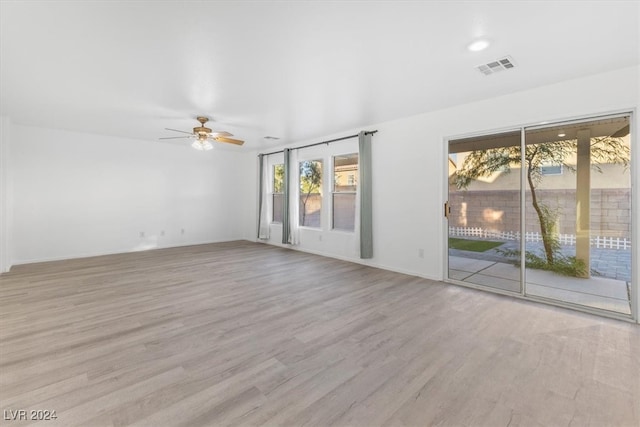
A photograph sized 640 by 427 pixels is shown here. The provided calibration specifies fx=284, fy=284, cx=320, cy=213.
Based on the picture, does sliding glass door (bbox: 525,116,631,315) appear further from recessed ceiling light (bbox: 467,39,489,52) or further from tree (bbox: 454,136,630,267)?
recessed ceiling light (bbox: 467,39,489,52)

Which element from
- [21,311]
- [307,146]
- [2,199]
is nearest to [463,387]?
[21,311]

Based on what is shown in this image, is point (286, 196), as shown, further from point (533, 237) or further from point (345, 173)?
point (533, 237)

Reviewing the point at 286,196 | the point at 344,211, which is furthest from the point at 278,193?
the point at 344,211

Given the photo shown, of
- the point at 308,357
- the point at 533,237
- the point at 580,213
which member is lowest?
the point at 308,357

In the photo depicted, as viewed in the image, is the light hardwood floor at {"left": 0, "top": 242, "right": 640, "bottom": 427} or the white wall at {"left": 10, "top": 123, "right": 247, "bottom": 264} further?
the white wall at {"left": 10, "top": 123, "right": 247, "bottom": 264}

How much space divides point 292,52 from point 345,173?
3.31 m

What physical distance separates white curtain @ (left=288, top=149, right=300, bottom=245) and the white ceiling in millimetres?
2467

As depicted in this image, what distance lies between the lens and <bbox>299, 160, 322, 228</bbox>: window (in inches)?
248

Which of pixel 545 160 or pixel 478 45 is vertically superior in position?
pixel 478 45

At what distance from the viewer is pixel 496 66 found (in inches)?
112

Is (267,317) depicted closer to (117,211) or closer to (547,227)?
(547,227)

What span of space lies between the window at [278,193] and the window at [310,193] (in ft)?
2.92

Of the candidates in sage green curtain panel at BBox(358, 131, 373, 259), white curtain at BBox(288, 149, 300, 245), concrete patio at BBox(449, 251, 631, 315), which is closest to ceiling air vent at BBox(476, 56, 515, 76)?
sage green curtain panel at BBox(358, 131, 373, 259)

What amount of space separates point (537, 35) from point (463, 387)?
108 inches
